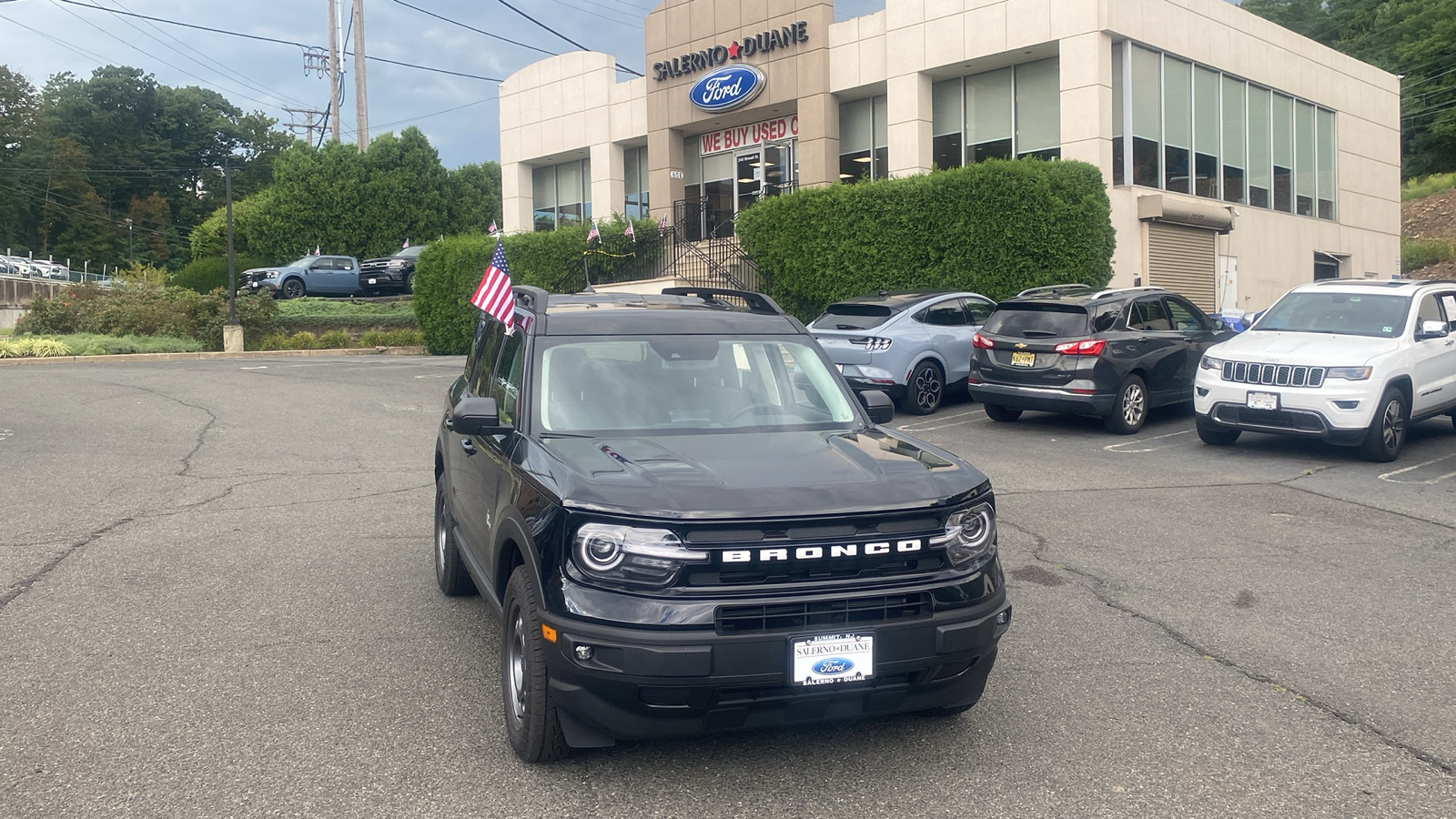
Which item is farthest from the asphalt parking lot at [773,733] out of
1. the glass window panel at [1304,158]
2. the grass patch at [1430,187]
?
the grass patch at [1430,187]

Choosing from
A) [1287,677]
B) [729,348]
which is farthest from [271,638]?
[1287,677]

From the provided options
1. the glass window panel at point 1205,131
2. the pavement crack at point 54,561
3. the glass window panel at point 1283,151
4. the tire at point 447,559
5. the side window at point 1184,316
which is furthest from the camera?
the glass window panel at point 1283,151

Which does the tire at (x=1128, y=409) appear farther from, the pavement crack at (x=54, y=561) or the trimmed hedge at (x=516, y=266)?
the trimmed hedge at (x=516, y=266)

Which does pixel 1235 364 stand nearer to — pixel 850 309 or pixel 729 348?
pixel 850 309

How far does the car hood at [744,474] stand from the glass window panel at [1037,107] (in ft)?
70.5

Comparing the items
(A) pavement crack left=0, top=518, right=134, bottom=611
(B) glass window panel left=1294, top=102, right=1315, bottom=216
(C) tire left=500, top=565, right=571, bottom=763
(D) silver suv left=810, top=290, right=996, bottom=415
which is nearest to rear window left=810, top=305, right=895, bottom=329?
(D) silver suv left=810, top=290, right=996, bottom=415

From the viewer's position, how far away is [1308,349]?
1172cm

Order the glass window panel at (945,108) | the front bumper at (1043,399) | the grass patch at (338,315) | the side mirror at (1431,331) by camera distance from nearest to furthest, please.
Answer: the side mirror at (1431,331)
the front bumper at (1043,399)
the glass window panel at (945,108)
the grass patch at (338,315)

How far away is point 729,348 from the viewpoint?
17.5 ft

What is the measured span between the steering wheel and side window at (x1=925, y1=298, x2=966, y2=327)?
1082cm

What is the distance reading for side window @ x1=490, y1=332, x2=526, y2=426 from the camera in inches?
202

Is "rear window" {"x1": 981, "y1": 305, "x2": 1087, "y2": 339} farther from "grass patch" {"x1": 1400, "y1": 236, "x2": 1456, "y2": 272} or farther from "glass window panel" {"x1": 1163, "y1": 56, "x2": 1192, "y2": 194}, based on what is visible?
"grass patch" {"x1": 1400, "y1": 236, "x2": 1456, "y2": 272}

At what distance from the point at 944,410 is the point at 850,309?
1944 millimetres

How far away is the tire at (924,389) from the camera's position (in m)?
15.2
